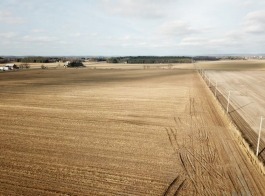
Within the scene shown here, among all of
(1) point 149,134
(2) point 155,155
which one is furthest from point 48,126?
(2) point 155,155

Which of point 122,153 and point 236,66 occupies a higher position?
point 236,66

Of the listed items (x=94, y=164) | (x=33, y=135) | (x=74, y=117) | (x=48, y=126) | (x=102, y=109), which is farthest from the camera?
(x=102, y=109)

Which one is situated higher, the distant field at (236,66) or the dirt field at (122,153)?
the distant field at (236,66)

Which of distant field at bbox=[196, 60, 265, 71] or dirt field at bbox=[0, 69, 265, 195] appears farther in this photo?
distant field at bbox=[196, 60, 265, 71]

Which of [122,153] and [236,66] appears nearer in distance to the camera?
[122,153]

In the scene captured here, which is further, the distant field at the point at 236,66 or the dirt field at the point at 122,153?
the distant field at the point at 236,66

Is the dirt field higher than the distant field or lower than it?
lower

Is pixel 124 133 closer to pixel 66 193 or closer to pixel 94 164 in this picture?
pixel 94 164

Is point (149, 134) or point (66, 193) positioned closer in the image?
point (66, 193)
